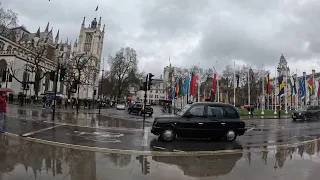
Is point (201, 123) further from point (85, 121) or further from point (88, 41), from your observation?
point (88, 41)

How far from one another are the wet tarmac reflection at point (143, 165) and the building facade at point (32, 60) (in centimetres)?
3208

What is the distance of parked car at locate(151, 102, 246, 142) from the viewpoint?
1041 cm

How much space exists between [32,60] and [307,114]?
61.5 m

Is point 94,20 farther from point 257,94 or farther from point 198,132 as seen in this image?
point 198,132

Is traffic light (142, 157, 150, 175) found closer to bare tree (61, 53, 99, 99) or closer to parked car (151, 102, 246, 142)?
parked car (151, 102, 246, 142)

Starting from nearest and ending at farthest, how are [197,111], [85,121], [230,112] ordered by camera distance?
1. [197,111]
2. [230,112]
3. [85,121]

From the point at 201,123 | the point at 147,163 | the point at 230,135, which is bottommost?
the point at 147,163

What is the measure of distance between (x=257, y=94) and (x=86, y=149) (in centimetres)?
7946

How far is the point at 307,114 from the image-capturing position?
88.9 feet

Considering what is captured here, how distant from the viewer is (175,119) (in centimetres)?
1045

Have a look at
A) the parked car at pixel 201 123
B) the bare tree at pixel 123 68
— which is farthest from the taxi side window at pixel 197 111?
the bare tree at pixel 123 68

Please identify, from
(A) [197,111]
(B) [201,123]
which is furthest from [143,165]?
(A) [197,111]

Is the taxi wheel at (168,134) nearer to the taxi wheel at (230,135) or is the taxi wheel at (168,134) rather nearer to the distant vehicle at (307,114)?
the taxi wheel at (230,135)

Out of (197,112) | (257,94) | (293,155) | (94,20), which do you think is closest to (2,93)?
(197,112)
